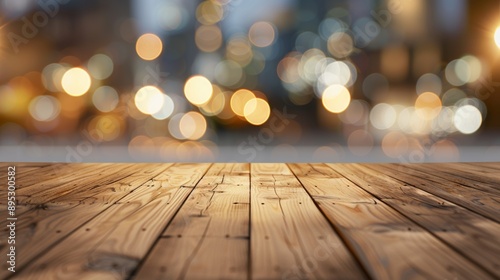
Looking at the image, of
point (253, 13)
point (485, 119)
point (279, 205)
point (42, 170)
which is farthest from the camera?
point (485, 119)

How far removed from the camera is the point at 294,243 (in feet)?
2.72

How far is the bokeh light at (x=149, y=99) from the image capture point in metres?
3.07

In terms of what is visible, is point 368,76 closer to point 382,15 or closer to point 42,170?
point 382,15

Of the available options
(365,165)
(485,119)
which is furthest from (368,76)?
(365,165)

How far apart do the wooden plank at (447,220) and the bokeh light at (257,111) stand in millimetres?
1490

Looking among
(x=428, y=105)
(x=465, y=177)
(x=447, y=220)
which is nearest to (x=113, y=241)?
(x=447, y=220)

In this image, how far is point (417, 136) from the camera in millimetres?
3041

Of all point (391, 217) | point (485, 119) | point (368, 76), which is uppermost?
point (368, 76)

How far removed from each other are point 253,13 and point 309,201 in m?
2.02

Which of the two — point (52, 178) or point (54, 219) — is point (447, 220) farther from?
point (52, 178)

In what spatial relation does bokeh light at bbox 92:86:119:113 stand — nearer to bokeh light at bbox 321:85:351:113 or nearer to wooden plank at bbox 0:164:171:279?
bokeh light at bbox 321:85:351:113

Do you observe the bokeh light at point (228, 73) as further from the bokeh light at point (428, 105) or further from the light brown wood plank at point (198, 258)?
the light brown wood plank at point (198, 258)

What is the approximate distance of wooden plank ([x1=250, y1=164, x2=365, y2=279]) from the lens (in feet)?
2.25

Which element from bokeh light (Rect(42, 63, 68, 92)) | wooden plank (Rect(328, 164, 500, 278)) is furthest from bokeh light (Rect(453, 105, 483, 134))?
bokeh light (Rect(42, 63, 68, 92))
